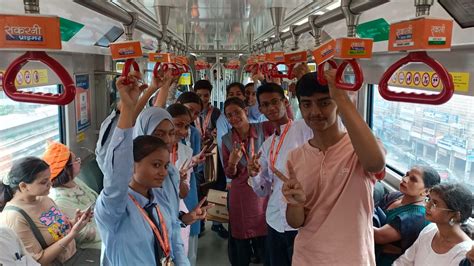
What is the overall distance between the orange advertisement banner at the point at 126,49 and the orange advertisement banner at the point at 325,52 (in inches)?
28.9


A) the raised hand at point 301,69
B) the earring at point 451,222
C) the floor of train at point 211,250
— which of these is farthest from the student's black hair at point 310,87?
the floor of train at point 211,250

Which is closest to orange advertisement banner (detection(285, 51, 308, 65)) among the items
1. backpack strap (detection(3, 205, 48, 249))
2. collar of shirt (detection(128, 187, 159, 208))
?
collar of shirt (detection(128, 187, 159, 208))

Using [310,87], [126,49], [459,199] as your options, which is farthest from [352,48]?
[459,199]

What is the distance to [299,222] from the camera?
1641mm

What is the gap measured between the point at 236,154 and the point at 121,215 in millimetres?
1547

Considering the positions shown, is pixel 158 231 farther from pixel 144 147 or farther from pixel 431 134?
pixel 431 134

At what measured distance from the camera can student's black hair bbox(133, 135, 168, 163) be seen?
1970 mm

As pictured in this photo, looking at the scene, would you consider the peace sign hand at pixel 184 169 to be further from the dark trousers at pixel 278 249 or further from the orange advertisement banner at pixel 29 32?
the orange advertisement banner at pixel 29 32

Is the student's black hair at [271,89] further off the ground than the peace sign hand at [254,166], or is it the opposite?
the student's black hair at [271,89]

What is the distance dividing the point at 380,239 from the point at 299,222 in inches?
61.9

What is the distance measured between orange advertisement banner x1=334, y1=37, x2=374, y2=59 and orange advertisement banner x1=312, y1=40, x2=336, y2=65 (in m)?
0.01

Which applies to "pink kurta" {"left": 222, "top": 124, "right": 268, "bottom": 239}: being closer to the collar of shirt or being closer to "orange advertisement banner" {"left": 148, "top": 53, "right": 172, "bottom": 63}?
"orange advertisement banner" {"left": 148, "top": 53, "right": 172, "bottom": 63}

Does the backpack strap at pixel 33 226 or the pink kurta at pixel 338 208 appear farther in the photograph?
the backpack strap at pixel 33 226

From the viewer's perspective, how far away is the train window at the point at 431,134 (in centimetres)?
311
